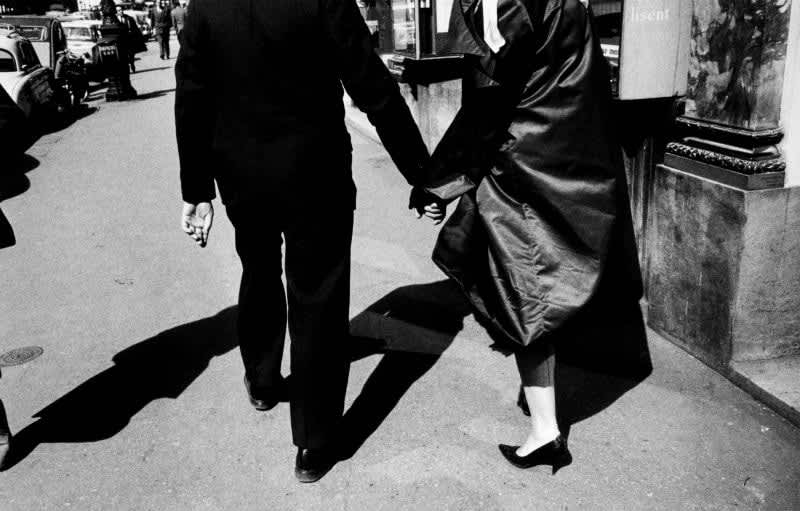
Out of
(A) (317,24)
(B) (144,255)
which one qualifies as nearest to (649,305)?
(A) (317,24)

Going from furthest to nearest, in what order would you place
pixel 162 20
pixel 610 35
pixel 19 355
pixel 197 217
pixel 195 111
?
pixel 162 20, pixel 610 35, pixel 19 355, pixel 197 217, pixel 195 111

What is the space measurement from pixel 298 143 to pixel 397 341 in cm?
181

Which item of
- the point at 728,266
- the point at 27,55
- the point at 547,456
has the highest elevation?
the point at 27,55

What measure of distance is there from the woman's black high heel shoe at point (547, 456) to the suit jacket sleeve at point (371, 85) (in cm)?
113

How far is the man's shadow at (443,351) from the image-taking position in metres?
3.59

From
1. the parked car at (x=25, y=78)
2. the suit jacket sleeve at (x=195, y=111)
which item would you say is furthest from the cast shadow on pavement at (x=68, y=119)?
the suit jacket sleeve at (x=195, y=111)

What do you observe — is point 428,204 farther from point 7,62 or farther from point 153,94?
point 153,94

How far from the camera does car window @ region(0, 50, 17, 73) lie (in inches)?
514

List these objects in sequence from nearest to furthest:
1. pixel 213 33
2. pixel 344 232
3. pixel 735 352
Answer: pixel 213 33, pixel 344 232, pixel 735 352

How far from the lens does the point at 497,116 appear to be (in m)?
2.71

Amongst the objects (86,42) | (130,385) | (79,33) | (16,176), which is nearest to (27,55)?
(16,176)

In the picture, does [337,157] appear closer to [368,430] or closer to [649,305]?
[368,430]

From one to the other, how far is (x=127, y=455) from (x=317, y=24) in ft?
6.51

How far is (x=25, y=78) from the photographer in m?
12.9
